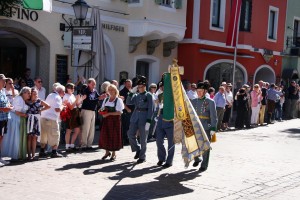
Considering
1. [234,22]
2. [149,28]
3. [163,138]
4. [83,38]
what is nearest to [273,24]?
[234,22]

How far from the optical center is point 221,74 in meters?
23.9

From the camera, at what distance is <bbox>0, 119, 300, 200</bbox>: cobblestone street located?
7.68 m

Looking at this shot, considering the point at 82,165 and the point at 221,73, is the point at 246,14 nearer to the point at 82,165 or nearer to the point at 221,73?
the point at 221,73

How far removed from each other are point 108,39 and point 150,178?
31.9 feet

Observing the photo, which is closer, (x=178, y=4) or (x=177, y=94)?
(x=177, y=94)

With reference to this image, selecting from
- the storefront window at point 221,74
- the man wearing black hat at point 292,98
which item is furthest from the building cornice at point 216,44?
the man wearing black hat at point 292,98

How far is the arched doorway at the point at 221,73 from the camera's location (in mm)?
23172

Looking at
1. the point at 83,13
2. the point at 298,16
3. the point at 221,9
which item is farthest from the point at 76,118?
the point at 298,16

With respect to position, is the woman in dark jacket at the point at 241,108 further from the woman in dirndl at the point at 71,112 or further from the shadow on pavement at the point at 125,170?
the shadow on pavement at the point at 125,170

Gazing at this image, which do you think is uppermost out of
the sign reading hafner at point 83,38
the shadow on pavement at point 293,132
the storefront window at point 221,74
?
the sign reading hafner at point 83,38

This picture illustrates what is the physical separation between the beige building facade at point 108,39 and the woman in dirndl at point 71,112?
336 centimetres

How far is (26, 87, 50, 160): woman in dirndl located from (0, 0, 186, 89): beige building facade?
459 cm

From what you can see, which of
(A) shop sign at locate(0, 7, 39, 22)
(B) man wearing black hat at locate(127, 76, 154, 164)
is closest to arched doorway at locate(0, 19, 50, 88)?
(A) shop sign at locate(0, 7, 39, 22)

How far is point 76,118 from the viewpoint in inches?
445
